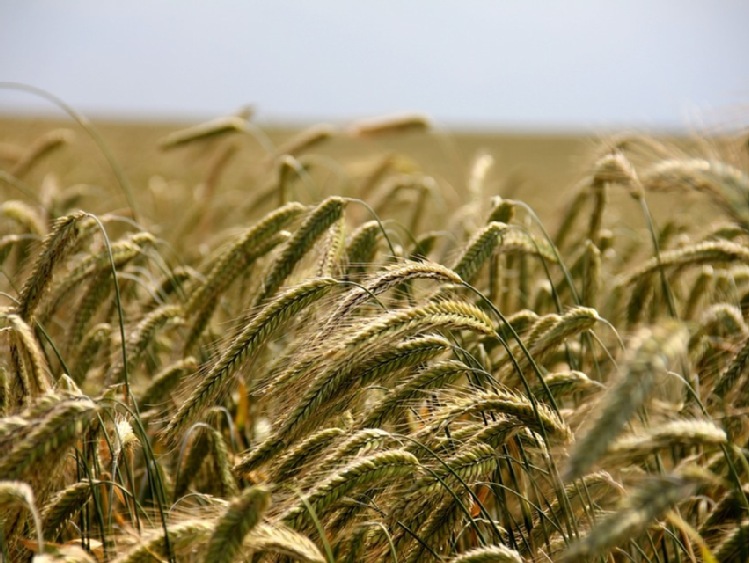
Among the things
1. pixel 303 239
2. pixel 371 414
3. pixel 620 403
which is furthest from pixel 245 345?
pixel 620 403

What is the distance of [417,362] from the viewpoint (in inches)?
69.9

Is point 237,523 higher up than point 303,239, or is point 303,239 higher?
point 303,239

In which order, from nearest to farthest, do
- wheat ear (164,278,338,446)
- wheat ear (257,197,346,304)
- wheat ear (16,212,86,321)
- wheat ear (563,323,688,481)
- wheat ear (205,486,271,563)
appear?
wheat ear (563,323,688,481), wheat ear (205,486,271,563), wheat ear (164,278,338,446), wheat ear (16,212,86,321), wheat ear (257,197,346,304)

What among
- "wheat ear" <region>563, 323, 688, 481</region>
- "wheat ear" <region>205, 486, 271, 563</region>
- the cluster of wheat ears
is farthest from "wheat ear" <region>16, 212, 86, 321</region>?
"wheat ear" <region>563, 323, 688, 481</region>

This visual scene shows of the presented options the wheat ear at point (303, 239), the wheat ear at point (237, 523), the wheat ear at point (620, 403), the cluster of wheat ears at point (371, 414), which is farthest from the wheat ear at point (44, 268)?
the wheat ear at point (620, 403)

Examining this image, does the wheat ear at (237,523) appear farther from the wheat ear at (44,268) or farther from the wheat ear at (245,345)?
the wheat ear at (44,268)

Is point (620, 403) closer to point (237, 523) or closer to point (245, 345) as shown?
point (237, 523)

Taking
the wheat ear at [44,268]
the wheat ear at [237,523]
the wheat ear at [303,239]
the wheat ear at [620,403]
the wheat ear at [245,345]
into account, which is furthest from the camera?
the wheat ear at [303,239]

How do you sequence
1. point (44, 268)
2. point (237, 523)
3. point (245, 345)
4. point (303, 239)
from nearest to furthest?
point (237, 523) < point (245, 345) < point (44, 268) < point (303, 239)

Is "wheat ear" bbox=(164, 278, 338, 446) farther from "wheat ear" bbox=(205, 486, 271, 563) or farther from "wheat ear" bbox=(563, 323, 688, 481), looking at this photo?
"wheat ear" bbox=(563, 323, 688, 481)

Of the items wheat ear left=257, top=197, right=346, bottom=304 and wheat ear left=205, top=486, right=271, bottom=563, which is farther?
wheat ear left=257, top=197, right=346, bottom=304

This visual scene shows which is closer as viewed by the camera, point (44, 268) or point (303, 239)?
point (44, 268)

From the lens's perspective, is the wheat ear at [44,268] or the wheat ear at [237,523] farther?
the wheat ear at [44,268]

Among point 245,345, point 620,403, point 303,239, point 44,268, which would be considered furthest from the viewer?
point 303,239
